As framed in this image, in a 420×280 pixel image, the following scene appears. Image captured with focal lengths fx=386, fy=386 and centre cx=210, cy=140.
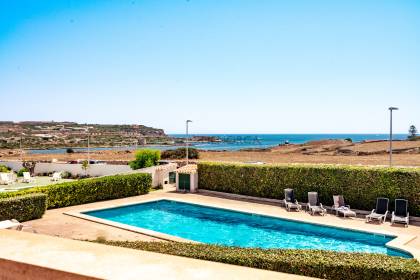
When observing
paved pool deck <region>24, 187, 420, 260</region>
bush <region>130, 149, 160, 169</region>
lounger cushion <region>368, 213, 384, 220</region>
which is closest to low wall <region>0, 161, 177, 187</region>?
bush <region>130, 149, 160, 169</region>

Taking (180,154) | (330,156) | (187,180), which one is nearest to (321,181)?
(187,180)

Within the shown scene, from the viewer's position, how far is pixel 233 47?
27.5 m

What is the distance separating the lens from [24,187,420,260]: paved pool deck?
49.4 feet

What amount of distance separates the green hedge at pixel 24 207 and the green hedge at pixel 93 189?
82cm

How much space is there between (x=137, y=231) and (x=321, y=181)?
1012 centimetres

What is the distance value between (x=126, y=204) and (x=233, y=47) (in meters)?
13.3

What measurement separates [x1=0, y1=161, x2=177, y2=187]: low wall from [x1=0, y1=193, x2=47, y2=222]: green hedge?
9198 millimetres

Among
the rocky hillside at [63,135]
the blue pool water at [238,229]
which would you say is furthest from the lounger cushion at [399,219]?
the rocky hillside at [63,135]

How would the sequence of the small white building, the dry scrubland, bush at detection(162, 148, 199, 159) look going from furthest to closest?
1. bush at detection(162, 148, 199, 159)
2. the dry scrubland
3. the small white building

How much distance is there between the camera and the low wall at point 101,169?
27.5 meters

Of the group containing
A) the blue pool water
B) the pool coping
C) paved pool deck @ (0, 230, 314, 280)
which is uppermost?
paved pool deck @ (0, 230, 314, 280)

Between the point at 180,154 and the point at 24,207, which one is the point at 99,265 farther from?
the point at 180,154

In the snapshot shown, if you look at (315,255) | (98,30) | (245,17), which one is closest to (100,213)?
(98,30)

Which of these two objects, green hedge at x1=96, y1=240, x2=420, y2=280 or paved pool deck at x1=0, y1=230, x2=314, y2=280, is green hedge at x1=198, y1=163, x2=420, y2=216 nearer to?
green hedge at x1=96, y1=240, x2=420, y2=280
